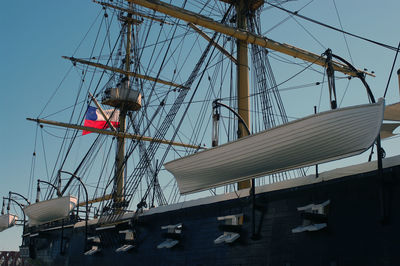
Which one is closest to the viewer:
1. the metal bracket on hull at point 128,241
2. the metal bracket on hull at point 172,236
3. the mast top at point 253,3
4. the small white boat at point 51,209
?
the metal bracket on hull at point 172,236

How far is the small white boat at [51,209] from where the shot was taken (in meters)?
22.3

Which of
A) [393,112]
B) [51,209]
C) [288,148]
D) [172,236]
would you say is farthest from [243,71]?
[51,209]

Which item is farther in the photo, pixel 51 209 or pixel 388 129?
pixel 51 209

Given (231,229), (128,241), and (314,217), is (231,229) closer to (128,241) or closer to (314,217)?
(314,217)

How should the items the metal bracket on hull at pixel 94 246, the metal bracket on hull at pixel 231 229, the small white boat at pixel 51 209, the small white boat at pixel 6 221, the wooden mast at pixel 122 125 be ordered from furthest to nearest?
1. the wooden mast at pixel 122 125
2. the small white boat at pixel 6 221
3. the small white boat at pixel 51 209
4. the metal bracket on hull at pixel 94 246
5. the metal bracket on hull at pixel 231 229

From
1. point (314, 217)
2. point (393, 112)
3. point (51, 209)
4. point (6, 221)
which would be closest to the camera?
point (314, 217)

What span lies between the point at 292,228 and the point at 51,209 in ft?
48.4

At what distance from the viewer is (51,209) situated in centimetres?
2308

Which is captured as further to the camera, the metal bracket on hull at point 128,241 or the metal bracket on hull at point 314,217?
the metal bracket on hull at point 128,241

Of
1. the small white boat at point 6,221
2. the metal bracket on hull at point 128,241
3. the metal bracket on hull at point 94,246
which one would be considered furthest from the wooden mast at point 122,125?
the metal bracket on hull at point 128,241

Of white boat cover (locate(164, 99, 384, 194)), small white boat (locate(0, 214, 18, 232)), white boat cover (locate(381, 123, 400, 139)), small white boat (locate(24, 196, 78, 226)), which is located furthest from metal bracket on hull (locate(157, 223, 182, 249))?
small white boat (locate(0, 214, 18, 232))

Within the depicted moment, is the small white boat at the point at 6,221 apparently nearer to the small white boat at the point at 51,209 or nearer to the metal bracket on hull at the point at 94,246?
the small white boat at the point at 51,209

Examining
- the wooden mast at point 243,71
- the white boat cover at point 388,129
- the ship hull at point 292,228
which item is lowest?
the ship hull at point 292,228

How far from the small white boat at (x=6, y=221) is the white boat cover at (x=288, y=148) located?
23.0m
